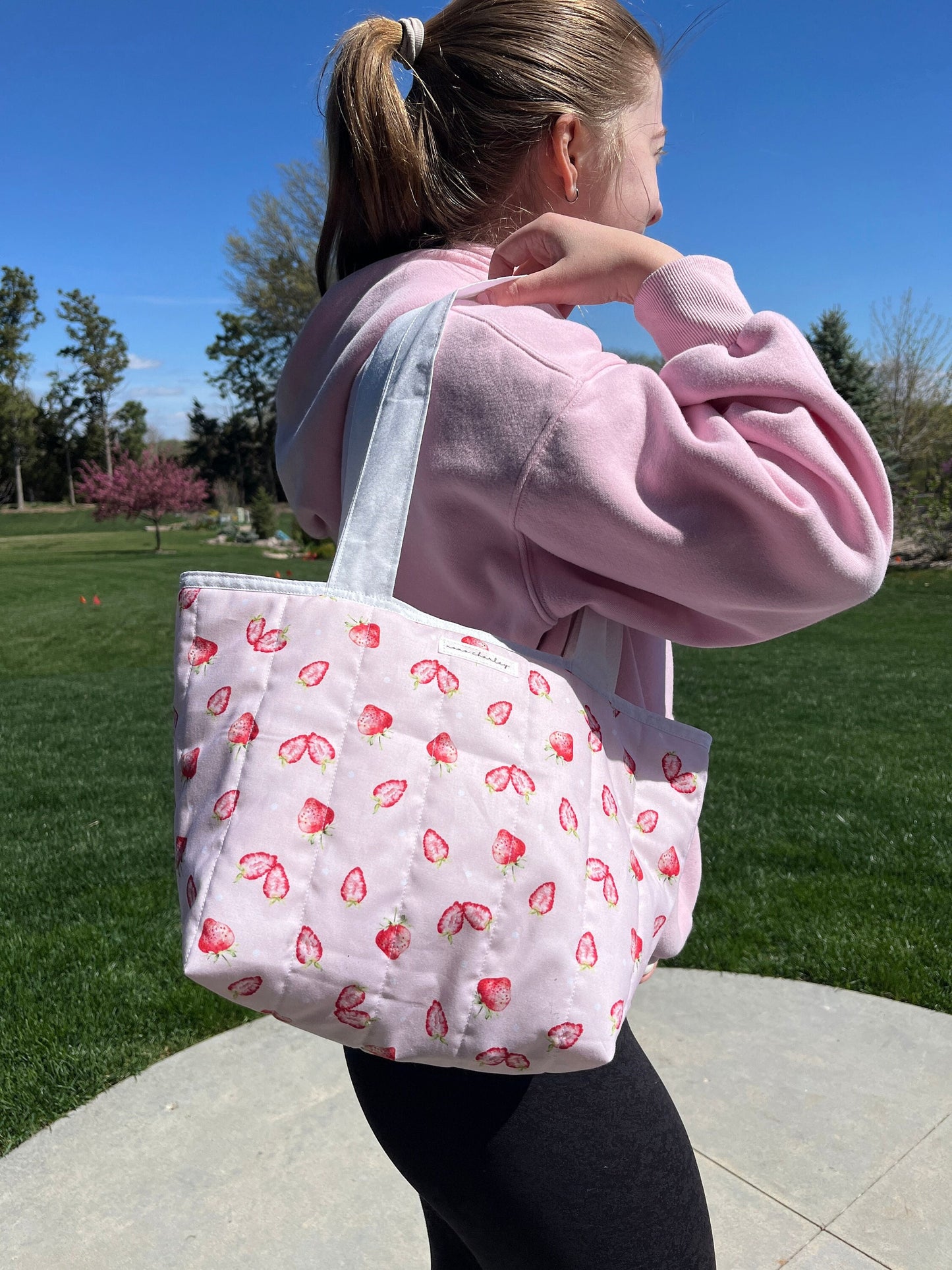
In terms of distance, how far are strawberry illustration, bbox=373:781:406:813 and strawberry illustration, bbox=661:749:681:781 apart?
1.02 ft

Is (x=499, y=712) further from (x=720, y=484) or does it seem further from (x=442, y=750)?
(x=720, y=484)

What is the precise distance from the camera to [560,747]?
0.92 meters

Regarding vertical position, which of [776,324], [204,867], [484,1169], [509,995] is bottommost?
[484,1169]

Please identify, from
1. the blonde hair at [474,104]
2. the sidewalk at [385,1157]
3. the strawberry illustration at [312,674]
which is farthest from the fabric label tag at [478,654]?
the sidewalk at [385,1157]

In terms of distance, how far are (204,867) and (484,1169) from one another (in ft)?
1.43

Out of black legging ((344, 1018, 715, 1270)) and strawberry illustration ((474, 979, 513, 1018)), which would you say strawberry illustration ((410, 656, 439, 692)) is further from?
black legging ((344, 1018, 715, 1270))

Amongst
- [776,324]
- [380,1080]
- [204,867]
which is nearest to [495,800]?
[204,867]

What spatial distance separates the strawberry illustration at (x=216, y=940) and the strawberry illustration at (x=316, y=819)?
0.35 feet

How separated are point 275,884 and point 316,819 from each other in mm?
65

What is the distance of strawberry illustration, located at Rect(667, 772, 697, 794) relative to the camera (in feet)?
3.44

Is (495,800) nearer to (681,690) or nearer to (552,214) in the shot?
(552,214)

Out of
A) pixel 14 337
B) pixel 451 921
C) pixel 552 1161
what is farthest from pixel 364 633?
pixel 14 337

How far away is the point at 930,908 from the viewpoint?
12.3ft

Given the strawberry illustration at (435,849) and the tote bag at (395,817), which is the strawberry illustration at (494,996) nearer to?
the tote bag at (395,817)
